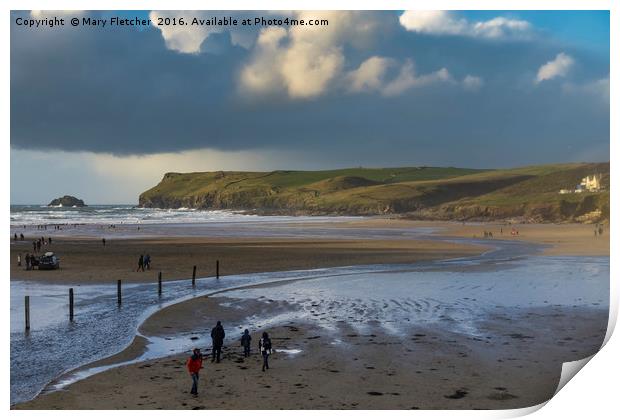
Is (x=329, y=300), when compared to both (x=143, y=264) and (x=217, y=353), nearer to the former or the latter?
(x=217, y=353)

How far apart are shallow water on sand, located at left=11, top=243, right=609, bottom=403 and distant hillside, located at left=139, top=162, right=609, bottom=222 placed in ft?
123

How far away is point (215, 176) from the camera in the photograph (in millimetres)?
169500

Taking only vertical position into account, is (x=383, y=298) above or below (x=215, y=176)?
below

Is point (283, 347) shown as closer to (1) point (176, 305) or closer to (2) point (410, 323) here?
(2) point (410, 323)

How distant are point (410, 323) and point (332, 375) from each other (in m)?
6.27

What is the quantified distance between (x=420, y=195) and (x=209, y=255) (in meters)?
115

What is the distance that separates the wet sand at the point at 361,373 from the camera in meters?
13.5

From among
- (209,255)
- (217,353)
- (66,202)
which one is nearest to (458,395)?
(217,353)

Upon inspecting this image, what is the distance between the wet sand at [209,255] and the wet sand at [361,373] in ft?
48.2

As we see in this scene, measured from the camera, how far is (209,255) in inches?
1708

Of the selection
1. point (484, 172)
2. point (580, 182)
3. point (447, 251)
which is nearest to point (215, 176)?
point (484, 172)

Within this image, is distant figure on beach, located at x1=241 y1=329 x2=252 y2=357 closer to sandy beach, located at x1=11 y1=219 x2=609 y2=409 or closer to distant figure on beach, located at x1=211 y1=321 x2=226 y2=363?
sandy beach, located at x1=11 y1=219 x2=609 y2=409

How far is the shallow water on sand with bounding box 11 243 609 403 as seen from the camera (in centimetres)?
1736

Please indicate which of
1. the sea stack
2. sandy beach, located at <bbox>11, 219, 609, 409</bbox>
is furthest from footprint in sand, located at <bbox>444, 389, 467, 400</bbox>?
the sea stack
